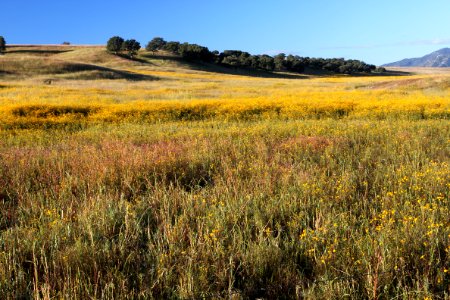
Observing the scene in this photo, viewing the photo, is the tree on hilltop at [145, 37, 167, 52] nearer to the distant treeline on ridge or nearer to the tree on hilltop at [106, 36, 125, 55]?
the distant treeline on ridge

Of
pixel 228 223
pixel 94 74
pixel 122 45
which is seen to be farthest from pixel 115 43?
pixel 228 223

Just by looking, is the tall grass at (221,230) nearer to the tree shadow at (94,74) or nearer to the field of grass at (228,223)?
the field of grass at (228,223)

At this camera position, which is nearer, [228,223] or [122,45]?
[228,223]

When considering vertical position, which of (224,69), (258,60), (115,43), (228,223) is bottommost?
(228,223)

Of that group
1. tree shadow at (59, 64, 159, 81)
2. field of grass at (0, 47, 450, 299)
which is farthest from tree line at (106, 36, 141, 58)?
field of grass at (0, 47, 450, 299)

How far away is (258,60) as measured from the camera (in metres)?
99.4

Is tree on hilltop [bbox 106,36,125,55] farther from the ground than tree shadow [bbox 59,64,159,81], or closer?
farther from the ground

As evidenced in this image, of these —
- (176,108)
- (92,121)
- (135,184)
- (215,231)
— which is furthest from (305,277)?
(176,108)

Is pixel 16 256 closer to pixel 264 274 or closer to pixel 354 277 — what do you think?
pixel 264 274

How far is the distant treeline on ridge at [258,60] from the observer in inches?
3777

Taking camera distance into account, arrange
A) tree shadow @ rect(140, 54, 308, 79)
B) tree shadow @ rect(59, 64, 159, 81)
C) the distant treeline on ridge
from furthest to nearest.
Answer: the distant treeline on ridge, tree shadow @ rect(140, 54, 308, 79), tree shadow @ rect(59, 64, 159, 81)

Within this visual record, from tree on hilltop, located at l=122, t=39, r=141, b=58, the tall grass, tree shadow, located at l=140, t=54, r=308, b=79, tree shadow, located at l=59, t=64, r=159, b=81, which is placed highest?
tree on hilltop, located at l=122, t=39, r=141, b=58

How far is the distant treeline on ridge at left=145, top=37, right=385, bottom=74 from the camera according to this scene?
9594cm

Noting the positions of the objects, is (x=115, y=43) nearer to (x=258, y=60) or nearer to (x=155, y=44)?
(x=155, y=44)
